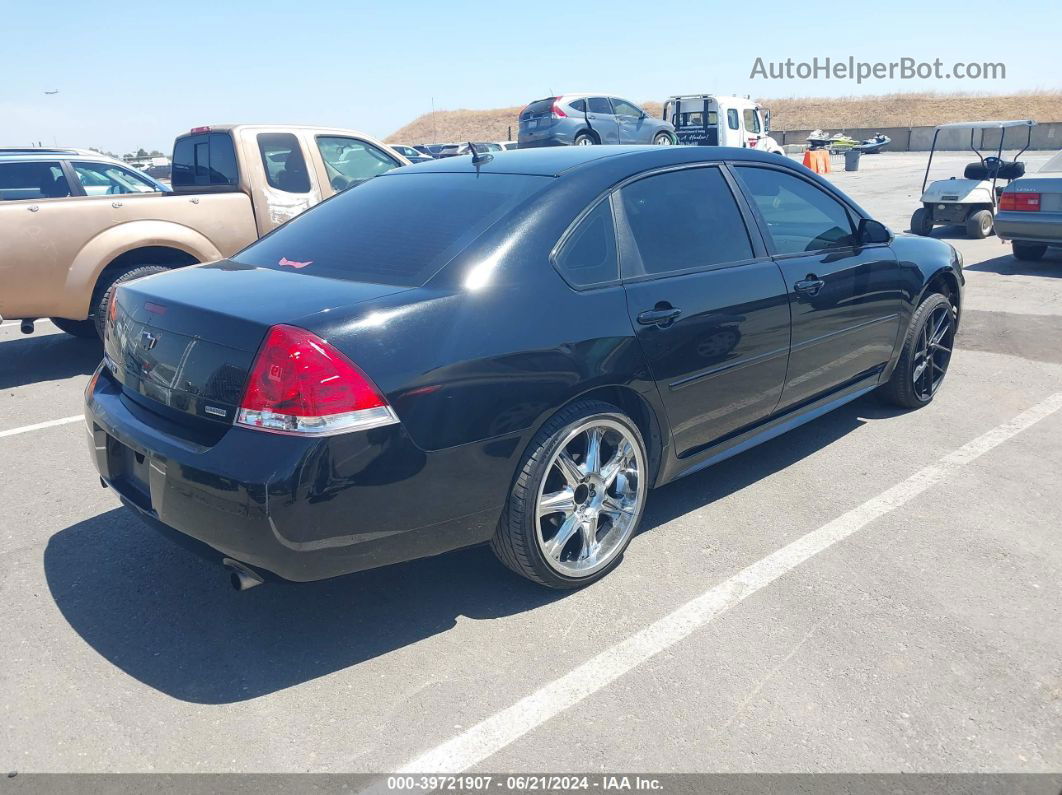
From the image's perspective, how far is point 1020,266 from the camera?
10.9 m

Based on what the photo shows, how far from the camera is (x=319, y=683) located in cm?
288

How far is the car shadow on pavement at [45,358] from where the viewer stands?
6.89 meters

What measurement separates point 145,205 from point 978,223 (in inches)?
471

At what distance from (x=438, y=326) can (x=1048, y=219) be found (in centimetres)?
979

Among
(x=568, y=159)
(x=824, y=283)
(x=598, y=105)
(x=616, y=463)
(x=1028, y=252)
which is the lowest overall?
(x=1028, y=252)

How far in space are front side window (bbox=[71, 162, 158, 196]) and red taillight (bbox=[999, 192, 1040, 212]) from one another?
9686 mm

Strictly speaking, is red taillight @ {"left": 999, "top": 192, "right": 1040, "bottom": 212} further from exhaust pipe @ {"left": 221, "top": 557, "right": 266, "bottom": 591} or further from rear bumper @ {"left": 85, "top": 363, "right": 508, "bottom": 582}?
exhaust pipe @ {"left": 221, "top": 557, "right": 266, "bottom": 591}

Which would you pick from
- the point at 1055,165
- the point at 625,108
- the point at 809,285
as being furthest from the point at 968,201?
the point at 625,108

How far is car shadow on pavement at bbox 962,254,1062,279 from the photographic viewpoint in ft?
34.1

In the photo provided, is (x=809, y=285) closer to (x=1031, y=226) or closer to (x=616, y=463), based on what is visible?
(x=616, y=463)

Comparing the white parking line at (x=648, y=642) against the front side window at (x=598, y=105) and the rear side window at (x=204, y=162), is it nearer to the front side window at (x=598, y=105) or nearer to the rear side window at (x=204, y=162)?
the rear side window at (x=204, y=162)

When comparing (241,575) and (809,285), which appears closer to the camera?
(241,575)

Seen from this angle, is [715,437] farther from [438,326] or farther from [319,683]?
[319,683]

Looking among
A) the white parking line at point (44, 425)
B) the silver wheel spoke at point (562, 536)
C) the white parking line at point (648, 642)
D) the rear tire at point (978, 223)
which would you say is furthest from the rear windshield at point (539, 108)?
the silver wheel spoke at point (562, 536)
